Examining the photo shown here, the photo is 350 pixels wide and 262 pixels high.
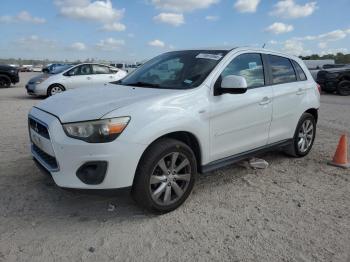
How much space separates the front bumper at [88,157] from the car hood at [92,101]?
0.61ft

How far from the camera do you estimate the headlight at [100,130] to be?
129 inches

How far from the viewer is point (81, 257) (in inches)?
118

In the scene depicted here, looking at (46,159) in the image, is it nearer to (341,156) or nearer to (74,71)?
(341,156)

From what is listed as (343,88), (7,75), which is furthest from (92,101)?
(7,75)

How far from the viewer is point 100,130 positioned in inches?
130

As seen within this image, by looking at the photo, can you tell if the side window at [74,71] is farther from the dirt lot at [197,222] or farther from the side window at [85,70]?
the dirt lot at [197,222]

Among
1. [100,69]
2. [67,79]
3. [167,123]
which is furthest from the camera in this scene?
[100,69]

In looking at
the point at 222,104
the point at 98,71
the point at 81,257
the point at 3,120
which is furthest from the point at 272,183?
the point at 98,71

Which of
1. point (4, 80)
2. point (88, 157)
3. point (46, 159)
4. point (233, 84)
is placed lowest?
point (46, 159)

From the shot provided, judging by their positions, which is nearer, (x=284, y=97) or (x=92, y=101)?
(x=92, y=101)

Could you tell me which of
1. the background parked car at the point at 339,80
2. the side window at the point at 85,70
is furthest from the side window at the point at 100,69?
the background parked car at the point at 339,80

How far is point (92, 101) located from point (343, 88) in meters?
17.2

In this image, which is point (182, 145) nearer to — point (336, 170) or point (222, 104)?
point (222, 104)

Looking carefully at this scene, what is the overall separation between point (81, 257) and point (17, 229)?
2.76 feet
